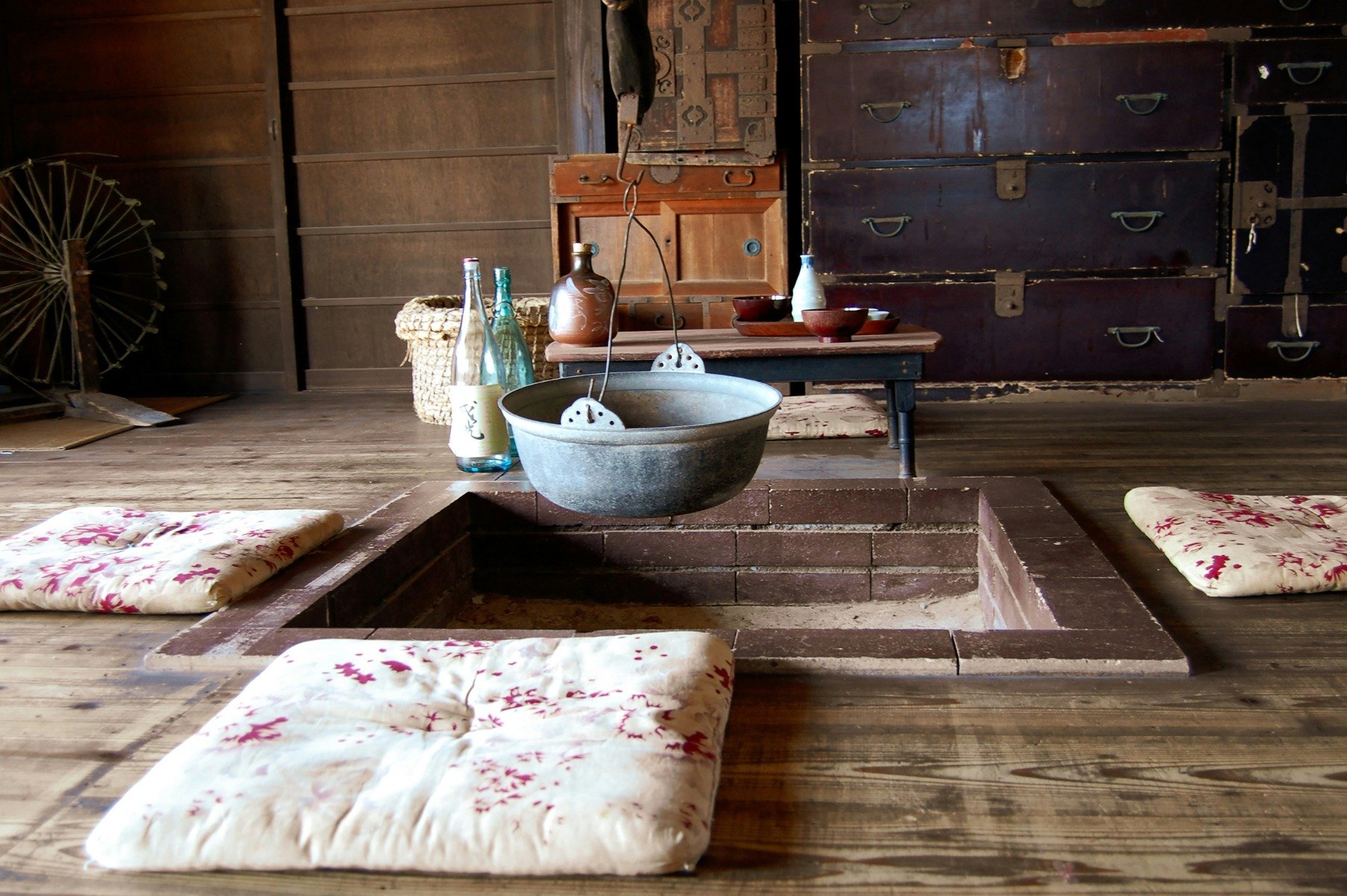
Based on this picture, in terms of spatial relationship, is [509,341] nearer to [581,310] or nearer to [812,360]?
[581,310]

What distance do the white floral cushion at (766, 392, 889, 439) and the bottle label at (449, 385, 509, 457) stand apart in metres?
0.71

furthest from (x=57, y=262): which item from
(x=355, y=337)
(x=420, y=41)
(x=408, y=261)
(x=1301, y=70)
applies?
(x=1301, y=70)

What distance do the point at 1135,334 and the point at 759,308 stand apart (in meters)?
1.65

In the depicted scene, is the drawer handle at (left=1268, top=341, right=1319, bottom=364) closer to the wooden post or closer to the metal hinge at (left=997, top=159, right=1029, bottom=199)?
the metal hinge at (left=997, top=159, right=1029, bottom=199)

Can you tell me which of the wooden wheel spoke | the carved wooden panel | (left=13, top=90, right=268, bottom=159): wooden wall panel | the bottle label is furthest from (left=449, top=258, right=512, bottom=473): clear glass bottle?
(left=13, top=90, right=268, bottom=159): wooden wall panel

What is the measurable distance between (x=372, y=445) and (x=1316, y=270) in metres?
3.08

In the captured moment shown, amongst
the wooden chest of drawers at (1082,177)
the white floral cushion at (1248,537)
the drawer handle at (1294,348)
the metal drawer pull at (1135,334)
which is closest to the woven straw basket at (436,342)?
the wooden chest of drawers at (1082,177)

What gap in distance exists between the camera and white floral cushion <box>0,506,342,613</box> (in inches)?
68.9

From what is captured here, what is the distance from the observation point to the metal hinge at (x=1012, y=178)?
3.79 metres

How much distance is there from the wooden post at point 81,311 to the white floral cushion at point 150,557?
204 cm

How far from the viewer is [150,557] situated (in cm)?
188

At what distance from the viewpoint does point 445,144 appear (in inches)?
178

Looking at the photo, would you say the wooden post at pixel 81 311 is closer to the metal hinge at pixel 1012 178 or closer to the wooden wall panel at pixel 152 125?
the wooden wall panel at pixel 152 125

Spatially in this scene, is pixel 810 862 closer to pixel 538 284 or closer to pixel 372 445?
pixel 372 445
